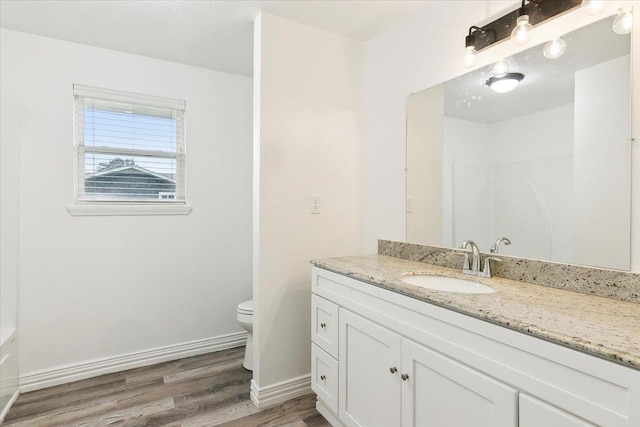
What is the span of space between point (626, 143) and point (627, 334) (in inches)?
29.5

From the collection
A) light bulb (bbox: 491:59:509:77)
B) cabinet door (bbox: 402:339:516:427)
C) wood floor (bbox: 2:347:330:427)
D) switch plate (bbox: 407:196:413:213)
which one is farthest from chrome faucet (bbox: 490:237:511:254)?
wood floor (bbox: 2:347:330:427)

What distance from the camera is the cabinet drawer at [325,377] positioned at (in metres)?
1.72

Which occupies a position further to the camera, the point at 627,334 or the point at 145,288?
the point at 145,288

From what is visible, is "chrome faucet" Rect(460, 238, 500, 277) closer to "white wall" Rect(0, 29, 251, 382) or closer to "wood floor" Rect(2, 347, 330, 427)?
"wood floor" Rect(2, 347, 330, 427)

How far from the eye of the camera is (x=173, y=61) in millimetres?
2656

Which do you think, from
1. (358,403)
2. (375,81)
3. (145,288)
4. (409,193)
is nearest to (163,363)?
(145,288)

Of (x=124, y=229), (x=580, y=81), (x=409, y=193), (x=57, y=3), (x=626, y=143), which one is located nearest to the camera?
(x=626, y=143)

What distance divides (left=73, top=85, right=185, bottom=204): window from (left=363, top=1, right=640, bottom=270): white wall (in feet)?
5.14

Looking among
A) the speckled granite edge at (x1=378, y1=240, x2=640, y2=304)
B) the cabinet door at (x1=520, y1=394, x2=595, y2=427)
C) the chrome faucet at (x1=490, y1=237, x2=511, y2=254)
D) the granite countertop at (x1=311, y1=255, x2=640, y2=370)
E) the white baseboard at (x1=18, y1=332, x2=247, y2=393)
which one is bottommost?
the white baseboard at (x1=18, y1=332, x2=247, y2=393)

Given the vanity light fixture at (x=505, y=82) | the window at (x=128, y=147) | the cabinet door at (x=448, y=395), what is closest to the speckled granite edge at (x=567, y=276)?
the cabinet door at (x=448, y=395)

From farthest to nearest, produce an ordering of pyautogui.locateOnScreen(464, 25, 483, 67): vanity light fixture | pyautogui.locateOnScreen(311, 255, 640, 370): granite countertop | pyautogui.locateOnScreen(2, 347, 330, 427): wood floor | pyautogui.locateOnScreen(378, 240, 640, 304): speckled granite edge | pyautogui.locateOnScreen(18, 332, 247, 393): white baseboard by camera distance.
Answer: pyautogui.locateOnScreen(18, 332, 247, 393): white baseboard → pyautogui.locateOnScreen(2, 347, 330, 427): wood floor → pyautogui.locateOnScreen(464, 25, 483, 67): vanity light fixture → pyautogui.locateOnScreen(378, 240, 640, 304): speckled granite edge → pyautogui.locateOnScreen(311, 255, 640, 370): granite countertop

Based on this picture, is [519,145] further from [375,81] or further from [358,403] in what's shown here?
[358,403]

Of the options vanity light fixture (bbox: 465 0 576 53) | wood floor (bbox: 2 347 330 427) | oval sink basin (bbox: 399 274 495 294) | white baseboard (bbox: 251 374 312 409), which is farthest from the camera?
white baseboard (bbox: 251 374 312 409)

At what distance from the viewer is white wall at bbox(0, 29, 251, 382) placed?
2229 mm
